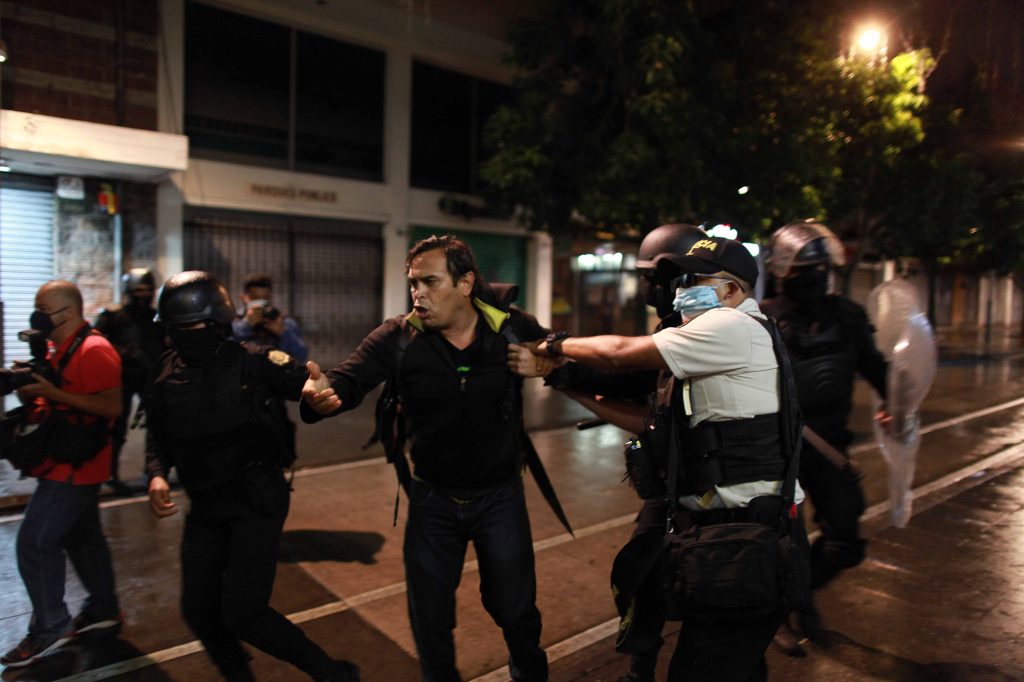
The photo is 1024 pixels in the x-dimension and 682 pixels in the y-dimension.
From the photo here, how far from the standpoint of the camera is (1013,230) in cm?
1017

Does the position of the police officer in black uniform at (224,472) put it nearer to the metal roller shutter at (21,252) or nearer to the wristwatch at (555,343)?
the wristwatch at (555,343)

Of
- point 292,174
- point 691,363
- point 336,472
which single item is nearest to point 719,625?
point 691,363

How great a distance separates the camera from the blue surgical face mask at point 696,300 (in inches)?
93.4

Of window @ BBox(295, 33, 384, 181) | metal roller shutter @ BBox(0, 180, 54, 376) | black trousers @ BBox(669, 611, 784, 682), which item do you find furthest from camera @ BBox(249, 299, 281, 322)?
window @ BBox(295, 33, 384, 181)

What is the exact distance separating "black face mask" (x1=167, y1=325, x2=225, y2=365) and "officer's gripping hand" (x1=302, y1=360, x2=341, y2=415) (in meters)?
0.50

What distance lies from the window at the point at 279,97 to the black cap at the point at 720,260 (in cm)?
1100

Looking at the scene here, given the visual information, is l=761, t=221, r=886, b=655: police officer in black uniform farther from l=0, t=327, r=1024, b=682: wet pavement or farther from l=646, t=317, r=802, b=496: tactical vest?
l=646, t=317, r=802, b=496: tactical vest

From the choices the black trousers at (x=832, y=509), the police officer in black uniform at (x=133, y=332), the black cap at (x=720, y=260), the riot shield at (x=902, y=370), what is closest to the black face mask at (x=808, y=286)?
the riot shield at (x=902, y=370)

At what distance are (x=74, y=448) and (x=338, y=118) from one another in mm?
11031

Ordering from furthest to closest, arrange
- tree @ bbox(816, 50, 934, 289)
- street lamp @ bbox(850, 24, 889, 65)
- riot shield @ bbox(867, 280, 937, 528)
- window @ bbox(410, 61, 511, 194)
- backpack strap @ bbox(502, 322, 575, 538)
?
window @ bbox(410, 61, 511, 194) → tree @ bbox(816, 50, 934, 289) → street lamp @ bbox(850, 24, 889, 65) → riot shield @ bbox(867, 280, 937, 528) → backpack strap @ bbox(502, 322, 575, 538)

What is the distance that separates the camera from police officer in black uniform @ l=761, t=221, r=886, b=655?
349 centimetres

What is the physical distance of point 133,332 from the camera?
584 centimetres

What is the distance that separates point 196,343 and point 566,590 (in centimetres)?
258

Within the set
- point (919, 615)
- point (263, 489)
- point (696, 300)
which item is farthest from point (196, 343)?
point (919, 615)
